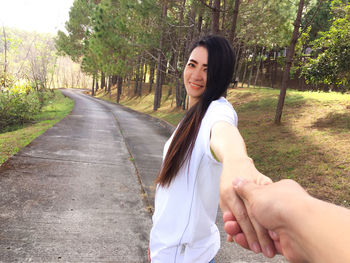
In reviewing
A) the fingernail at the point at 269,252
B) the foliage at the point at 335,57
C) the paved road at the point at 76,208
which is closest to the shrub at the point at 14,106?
the paved road at the point at 76,208

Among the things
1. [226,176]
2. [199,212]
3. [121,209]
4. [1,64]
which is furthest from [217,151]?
[1,64]

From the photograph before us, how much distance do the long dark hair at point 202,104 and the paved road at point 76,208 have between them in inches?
68.7

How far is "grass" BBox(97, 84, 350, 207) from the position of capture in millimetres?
4992

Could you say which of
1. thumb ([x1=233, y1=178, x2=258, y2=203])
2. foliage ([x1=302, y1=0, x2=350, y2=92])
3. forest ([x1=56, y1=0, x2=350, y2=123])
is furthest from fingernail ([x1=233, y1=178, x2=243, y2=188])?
foliage ([x1=302, y1=0, x2=350, y2=92])

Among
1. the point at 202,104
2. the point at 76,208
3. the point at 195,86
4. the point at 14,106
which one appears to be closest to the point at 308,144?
the point at 76,208

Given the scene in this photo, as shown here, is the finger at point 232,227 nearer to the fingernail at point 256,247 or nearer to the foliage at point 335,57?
the fingernail at point 256,247

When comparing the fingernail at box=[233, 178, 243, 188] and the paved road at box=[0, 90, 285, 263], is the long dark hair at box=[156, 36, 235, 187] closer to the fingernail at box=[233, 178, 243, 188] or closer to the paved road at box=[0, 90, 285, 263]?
the fingernail at box=[233, 178, 243, 188]

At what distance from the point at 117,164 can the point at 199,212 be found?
4573 millimetres

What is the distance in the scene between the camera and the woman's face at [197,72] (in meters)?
1.43

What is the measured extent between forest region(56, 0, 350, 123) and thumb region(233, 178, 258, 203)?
169 centimetres

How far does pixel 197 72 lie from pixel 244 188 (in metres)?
1.03

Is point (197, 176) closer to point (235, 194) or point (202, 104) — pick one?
point (202, 104)

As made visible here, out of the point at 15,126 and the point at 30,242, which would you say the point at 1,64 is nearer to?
the point at 15,126

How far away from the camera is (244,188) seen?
558 millimetres
